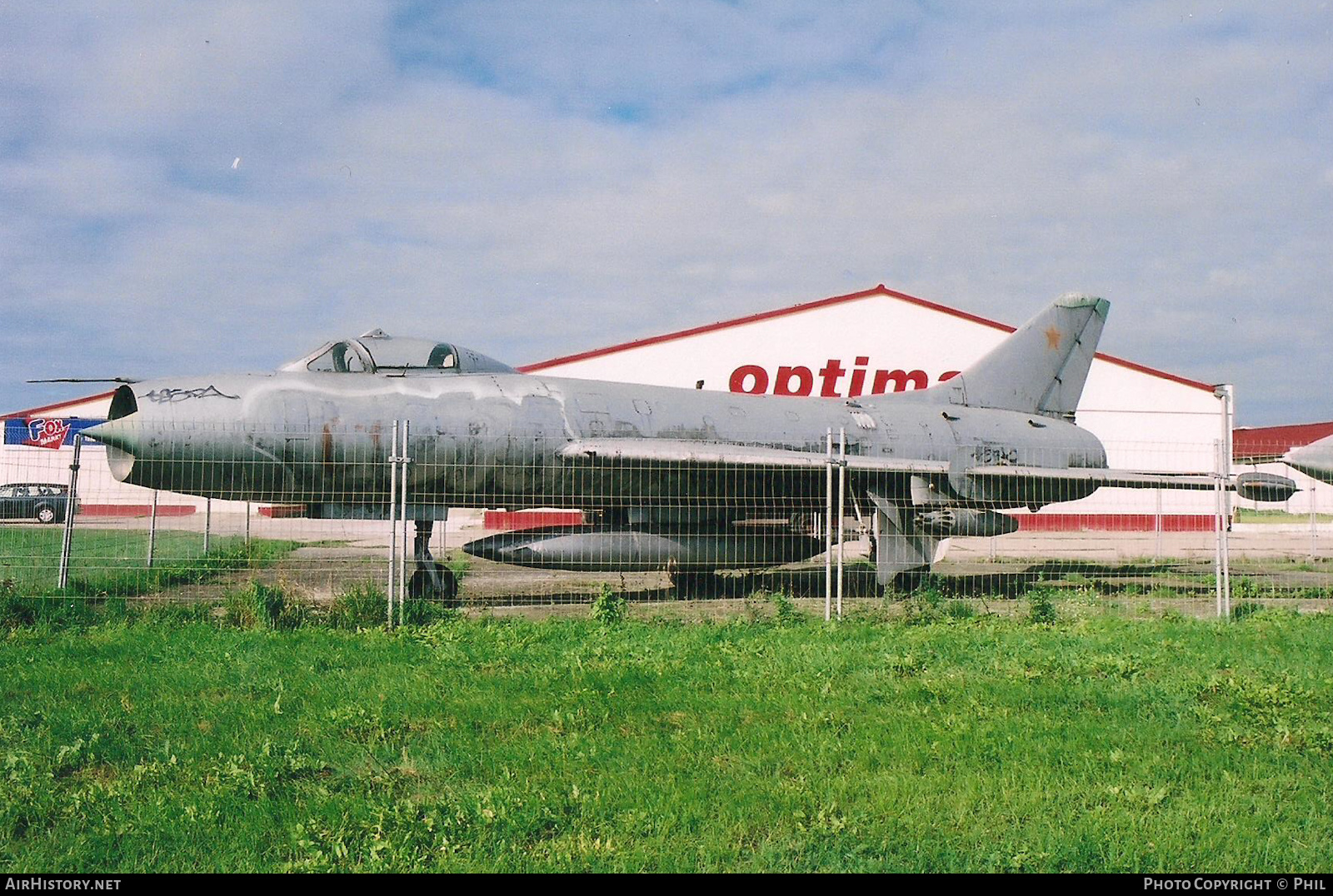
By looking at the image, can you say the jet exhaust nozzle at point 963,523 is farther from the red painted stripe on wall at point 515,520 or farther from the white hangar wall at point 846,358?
the white hangar wall at point 846,358

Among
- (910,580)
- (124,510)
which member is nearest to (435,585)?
(910,580)

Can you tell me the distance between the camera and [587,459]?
36.2 feet

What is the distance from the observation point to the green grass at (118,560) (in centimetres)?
1045

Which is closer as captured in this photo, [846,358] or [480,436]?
[480,436]

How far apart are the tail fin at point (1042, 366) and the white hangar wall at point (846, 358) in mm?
12013

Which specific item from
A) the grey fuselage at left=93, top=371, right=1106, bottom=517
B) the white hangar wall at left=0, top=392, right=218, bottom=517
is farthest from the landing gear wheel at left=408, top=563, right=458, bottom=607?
the white hangar wall at left=0, top=392, right=218, bottom=517

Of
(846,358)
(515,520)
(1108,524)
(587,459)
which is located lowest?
(1108,524)

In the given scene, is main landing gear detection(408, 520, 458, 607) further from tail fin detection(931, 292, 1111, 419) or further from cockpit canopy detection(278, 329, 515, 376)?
tail fin detection(931, 292, 1111, 419)

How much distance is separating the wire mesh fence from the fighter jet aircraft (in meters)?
0.03

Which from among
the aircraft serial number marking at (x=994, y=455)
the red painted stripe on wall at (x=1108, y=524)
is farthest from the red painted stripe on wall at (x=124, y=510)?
the red painted stripe on wall at (x=1108, y=524)

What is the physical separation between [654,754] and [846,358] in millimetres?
24267

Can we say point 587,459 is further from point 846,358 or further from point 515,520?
point 846,358

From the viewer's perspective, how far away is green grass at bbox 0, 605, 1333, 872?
369 centimetres

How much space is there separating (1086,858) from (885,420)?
9.83 meters
